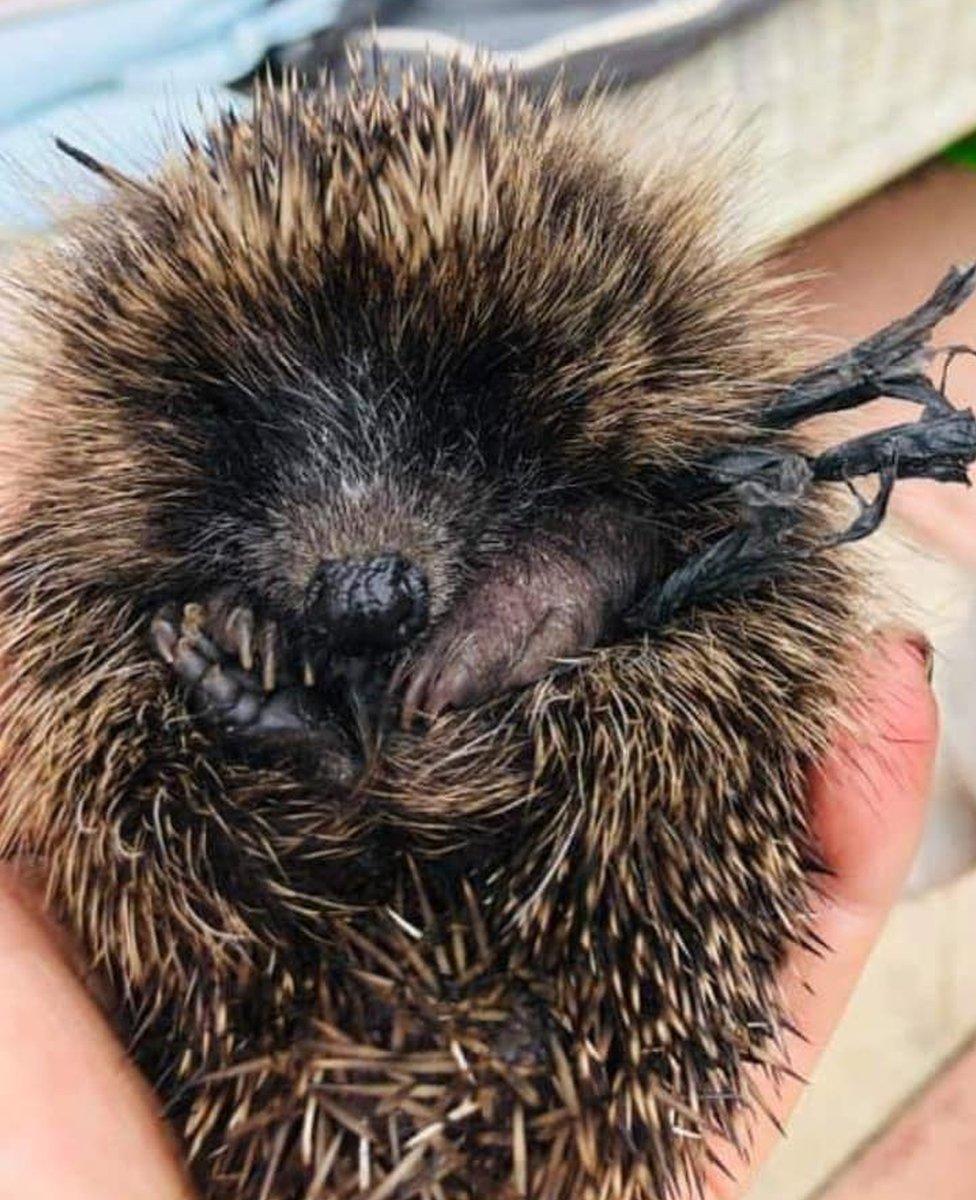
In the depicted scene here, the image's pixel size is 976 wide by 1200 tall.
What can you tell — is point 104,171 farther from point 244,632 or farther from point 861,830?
point 861,830

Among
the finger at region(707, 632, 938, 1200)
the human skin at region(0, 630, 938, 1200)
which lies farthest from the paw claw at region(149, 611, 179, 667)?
the finger at region(707, 632, 938, 1200)

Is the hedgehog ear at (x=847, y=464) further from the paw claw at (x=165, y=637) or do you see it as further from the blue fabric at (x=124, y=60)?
the blue fabric at (x=124, y=60)

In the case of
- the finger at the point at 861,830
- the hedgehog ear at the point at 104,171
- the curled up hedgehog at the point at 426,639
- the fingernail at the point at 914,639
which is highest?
the hedgehog ear at the point at 104,171

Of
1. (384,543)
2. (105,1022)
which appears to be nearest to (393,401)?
(384,543)

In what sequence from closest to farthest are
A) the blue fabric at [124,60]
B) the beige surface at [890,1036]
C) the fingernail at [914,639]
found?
the fingernail at [914,639], the blue fabric at [124,60], the beige surface at [890,1036]

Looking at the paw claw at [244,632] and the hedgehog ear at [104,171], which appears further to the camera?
the hedgehog ear at [104,171]

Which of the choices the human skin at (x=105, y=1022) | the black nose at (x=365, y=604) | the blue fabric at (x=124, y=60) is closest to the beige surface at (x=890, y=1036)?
the human skin at (x=105, y=1022)

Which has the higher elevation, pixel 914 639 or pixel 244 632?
pixel 244 632
